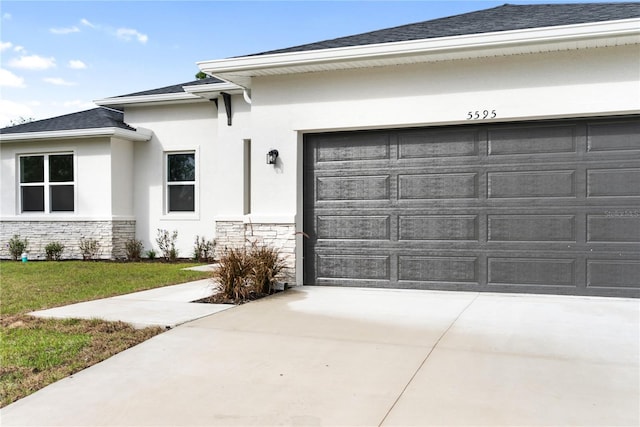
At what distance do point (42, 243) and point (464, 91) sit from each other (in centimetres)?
1240

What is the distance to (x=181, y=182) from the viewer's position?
14125 mm

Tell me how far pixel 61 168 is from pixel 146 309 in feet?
32.3

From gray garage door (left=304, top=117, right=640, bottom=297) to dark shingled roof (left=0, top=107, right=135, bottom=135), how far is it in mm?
8099

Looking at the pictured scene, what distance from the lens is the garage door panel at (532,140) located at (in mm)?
7273

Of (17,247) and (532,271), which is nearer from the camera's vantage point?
(532,271)

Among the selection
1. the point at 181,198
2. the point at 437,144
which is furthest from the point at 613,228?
the point at 181,198

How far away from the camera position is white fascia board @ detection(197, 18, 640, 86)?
655 centimetres

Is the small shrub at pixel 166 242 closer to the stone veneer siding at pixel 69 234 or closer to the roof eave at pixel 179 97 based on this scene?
the stone veneer siding at pixel 69 234

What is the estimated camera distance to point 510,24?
7.55 meters

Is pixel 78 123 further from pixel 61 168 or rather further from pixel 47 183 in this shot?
pixel 47 183

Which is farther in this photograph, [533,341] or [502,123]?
[502,123]

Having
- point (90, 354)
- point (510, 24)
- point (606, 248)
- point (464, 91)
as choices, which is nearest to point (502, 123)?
point (464, 91)

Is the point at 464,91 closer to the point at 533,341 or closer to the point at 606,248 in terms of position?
the point at 606,248

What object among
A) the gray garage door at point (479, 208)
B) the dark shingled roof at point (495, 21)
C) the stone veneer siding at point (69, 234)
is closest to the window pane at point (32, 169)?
the stone veneer siding at point (69, 234)
